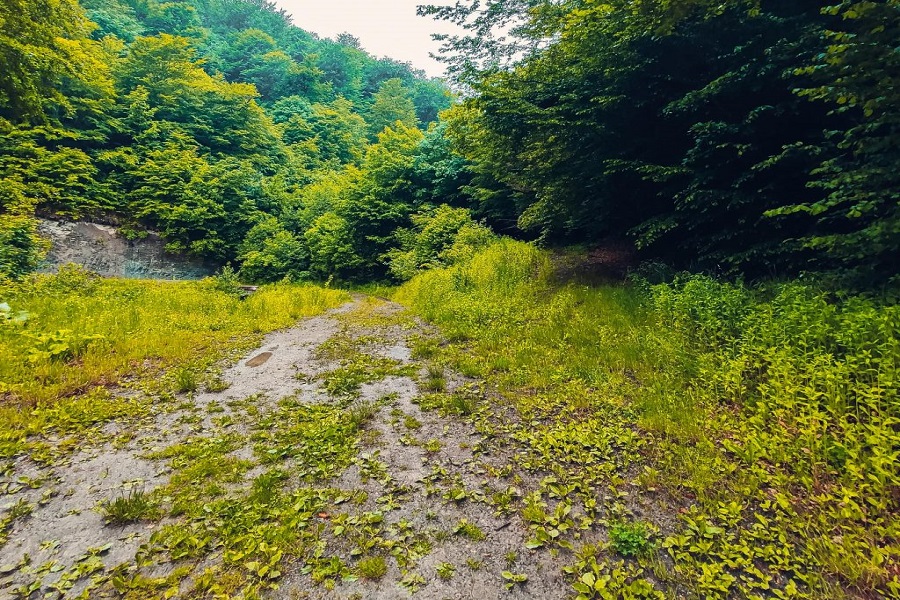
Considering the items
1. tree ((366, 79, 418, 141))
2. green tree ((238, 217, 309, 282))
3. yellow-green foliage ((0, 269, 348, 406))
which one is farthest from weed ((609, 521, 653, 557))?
tree ((366, 79, 418, 141))

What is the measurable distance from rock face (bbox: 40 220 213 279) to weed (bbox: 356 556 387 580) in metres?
15.9

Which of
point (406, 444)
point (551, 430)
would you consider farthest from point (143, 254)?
point (551, 430)

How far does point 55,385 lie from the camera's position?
4188 millimetres

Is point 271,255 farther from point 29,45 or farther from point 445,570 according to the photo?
point 445,570

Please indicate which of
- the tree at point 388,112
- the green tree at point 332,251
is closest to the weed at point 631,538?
the green tree at point 332,251

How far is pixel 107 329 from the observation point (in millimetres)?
6047

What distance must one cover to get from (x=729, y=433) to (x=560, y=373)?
1806 mm

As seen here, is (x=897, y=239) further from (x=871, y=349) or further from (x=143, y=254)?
(x=143, y=254)

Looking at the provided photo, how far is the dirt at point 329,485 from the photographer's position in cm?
203

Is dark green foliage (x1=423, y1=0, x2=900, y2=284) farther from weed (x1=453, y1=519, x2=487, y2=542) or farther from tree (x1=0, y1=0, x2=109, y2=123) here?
tree (x1=0, y1=0, x2=109, y2=123)

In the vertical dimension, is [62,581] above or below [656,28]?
below

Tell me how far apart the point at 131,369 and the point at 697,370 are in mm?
7531

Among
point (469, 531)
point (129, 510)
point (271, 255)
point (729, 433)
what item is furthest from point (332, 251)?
point (729, 433)

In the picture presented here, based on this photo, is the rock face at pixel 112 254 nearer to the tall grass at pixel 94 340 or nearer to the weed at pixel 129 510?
the tall grass at pixel 94 340
